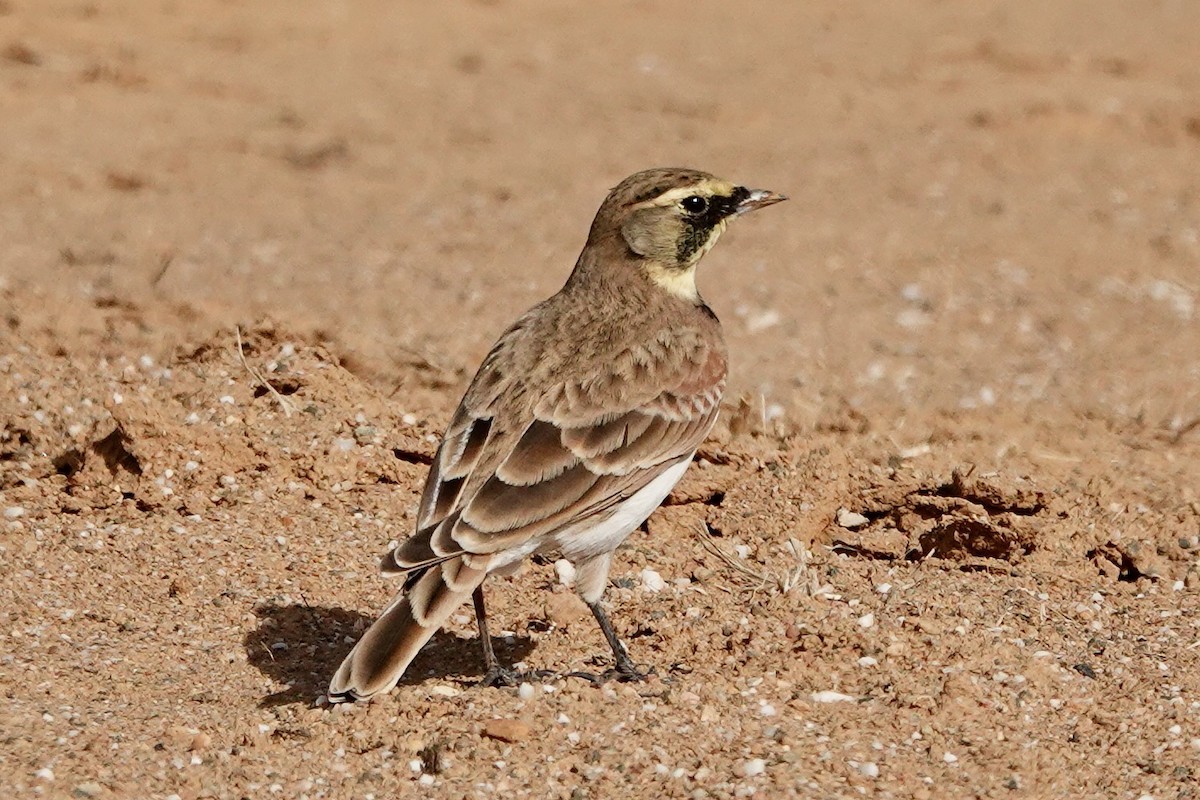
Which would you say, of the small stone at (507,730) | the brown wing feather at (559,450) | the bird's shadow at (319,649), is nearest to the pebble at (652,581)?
the bird's shadow at (319,649)

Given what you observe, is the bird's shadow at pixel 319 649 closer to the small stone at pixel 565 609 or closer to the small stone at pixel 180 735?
the small stone at pixel 565 609

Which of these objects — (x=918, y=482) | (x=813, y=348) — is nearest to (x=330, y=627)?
(x=918, y=482)

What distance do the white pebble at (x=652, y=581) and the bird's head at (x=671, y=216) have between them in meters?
0.95

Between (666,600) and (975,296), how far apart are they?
4.97 metres

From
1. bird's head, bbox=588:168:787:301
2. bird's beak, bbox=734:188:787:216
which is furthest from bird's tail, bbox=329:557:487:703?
bird's beak, bbox=734:188:787:216

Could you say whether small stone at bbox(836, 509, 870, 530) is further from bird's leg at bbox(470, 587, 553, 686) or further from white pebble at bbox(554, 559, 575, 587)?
bird's leg at bbox(470, 587, 553, 686)

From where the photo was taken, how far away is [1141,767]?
489cm

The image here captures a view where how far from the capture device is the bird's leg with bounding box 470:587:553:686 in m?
5.17

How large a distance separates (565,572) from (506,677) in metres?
0.87

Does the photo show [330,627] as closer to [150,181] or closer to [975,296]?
[975,296]

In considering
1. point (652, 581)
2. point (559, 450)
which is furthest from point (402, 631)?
point (652, 581)

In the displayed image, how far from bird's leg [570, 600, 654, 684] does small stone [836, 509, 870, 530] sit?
1325 millimetres

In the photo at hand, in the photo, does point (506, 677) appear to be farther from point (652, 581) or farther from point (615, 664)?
point (652, 581)

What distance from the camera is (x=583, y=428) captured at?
5.17 m
